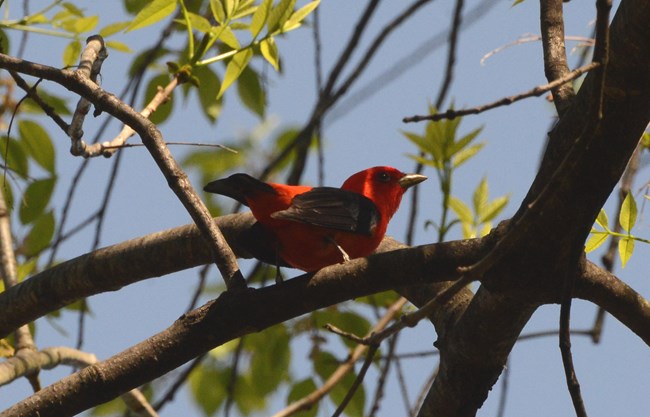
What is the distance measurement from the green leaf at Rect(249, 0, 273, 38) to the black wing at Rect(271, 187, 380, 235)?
0.74 meters

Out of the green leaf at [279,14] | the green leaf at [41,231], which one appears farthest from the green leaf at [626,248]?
the green leaf at [41,231]

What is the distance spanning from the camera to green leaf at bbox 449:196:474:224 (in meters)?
4.38

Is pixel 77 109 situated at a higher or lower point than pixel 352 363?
higher

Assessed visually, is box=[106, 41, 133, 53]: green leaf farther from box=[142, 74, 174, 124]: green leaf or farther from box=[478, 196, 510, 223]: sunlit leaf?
box=[478, 196, 510, 223]: sunlit leaf

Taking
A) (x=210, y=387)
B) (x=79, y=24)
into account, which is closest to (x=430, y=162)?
(x=79, y=24)

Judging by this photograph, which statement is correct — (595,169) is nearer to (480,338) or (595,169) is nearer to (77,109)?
(480,338)

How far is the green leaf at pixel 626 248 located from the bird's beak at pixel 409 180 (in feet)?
7.32

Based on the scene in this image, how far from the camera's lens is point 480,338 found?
287cm

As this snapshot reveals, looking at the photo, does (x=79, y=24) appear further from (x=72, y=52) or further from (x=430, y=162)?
(x=430, y=162)

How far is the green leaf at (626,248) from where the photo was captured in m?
3.01

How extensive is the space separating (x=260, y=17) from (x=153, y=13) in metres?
0.39

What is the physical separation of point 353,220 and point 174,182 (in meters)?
1.27

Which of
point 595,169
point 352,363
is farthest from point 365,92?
point 595,169

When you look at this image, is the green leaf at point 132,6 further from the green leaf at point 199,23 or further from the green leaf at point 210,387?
the green leaf at point 210,387
